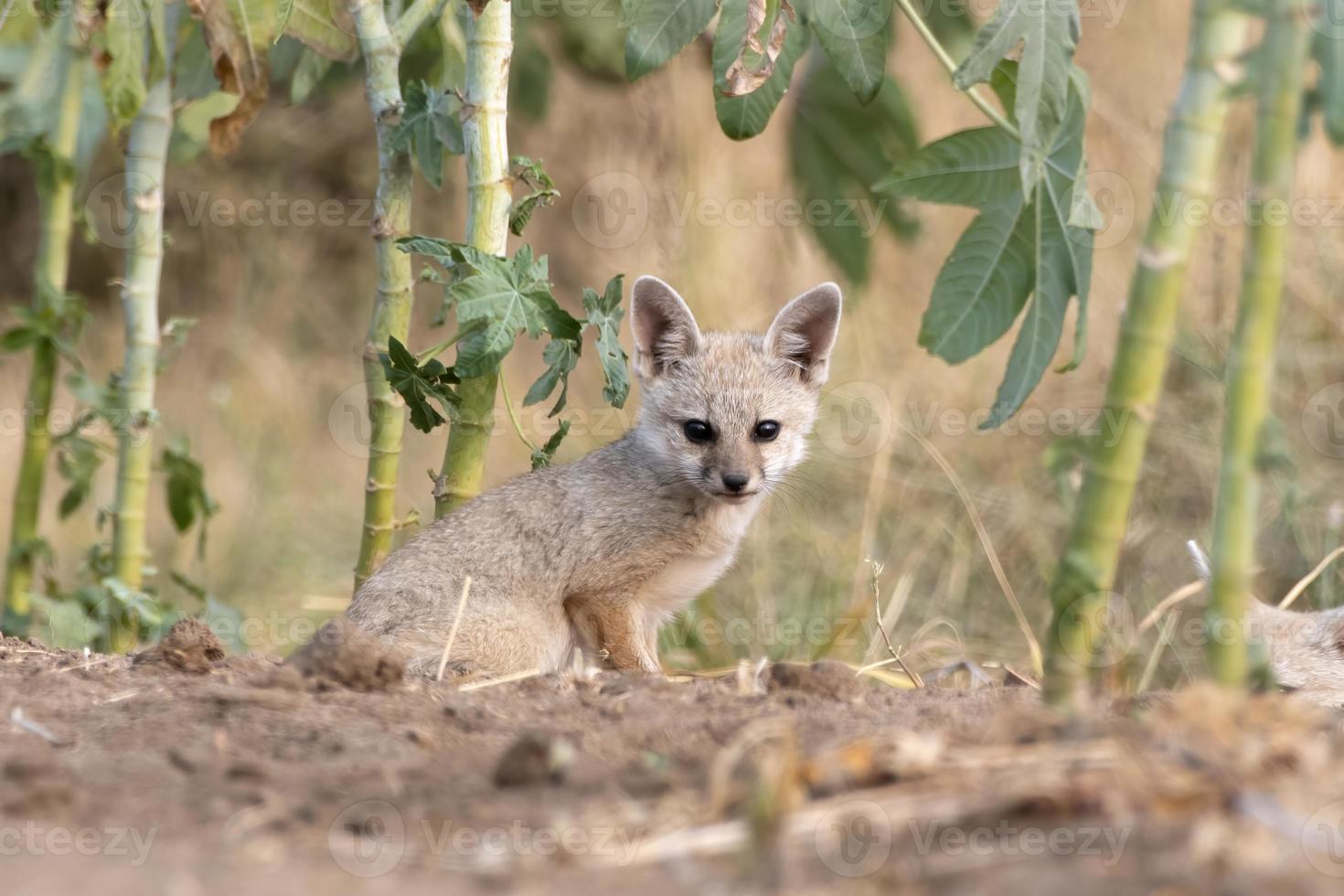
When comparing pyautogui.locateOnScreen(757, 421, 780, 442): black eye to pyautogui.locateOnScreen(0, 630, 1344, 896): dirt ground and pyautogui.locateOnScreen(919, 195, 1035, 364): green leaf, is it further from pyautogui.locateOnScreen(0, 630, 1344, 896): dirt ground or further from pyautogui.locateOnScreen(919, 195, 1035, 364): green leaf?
pyautogui.locateOnScreen(0, 630, 1344, 896): dirt ground

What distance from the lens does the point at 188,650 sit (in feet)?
12.6

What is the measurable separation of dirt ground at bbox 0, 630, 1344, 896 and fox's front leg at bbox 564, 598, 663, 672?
66.1 inches

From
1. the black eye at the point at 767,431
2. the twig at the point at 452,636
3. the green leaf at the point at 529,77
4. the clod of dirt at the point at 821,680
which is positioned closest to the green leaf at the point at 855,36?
the black eye at the point at 767,431

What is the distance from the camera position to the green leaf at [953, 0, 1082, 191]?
354 cm

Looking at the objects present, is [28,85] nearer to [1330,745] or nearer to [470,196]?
[470,196]

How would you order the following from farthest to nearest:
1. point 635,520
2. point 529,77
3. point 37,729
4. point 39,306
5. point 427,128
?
point 529,77 < point 39,306 < point 635,520 < point 427,128 < point 37,729

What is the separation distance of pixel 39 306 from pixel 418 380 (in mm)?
1905

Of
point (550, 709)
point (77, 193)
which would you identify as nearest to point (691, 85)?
point (77, 193)

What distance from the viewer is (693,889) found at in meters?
2.10

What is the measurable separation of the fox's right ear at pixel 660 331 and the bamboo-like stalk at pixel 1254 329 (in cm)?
298

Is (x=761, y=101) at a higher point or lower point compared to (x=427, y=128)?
higher

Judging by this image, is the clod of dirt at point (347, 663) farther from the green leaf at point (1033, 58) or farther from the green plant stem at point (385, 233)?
the green leaf at point (1033, 58)

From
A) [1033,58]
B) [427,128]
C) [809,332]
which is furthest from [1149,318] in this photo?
[809,332]

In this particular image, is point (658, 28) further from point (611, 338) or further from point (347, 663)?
point (347, 663)
